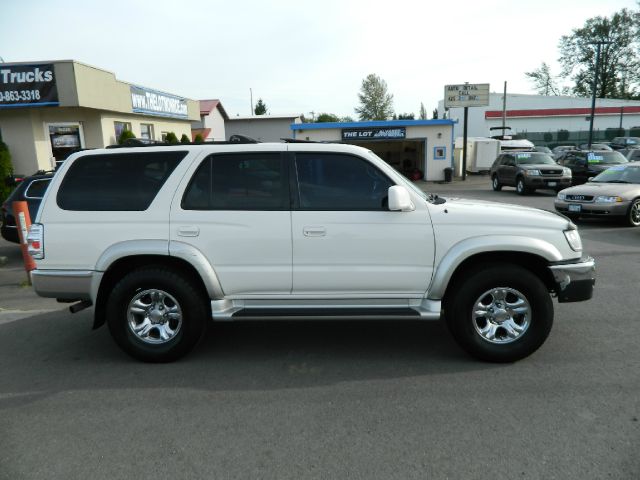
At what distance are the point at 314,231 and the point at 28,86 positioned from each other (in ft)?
49.0

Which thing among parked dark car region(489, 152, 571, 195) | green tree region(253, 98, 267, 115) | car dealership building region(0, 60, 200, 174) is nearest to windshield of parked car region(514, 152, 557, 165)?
parked dark car region(489, 152, 571, 195)

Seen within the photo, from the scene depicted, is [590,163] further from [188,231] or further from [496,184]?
[188,231]

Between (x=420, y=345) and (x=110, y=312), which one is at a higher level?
(x=110, y=312)

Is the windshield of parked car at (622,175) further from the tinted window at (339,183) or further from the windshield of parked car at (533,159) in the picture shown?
the tinted window at (339,183)

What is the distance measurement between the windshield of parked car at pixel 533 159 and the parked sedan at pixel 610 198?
7372mm

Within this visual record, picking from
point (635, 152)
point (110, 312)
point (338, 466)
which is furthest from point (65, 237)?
point (635, 152)

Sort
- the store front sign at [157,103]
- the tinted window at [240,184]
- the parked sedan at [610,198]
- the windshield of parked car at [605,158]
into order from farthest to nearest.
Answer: the store front sign at [157,103] → the windshield of parked car at [605,158] → the parked sedan at [610,198] → the tinted window at [240,184]

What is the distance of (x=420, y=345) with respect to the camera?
15.1ft

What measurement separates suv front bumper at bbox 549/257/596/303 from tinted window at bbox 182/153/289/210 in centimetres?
237

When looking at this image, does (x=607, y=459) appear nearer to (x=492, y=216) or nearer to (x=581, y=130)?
(x=492, y=216)

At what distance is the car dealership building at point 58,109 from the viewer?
15.0 m

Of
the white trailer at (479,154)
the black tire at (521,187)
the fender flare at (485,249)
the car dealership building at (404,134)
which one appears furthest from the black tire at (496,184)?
the fender flare at (485,249)

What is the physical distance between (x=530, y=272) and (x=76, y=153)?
13.6 ft

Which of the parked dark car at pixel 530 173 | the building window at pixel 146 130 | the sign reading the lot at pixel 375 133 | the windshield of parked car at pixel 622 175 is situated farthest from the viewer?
the sign reading the lot at pixel 375 133
